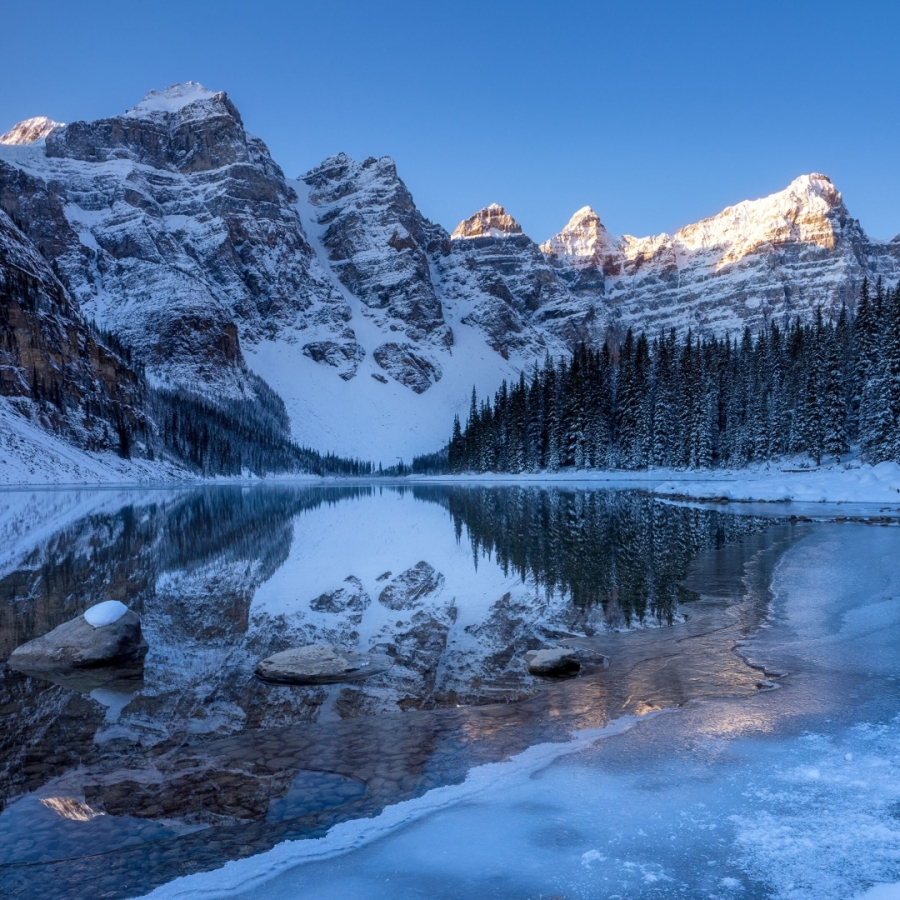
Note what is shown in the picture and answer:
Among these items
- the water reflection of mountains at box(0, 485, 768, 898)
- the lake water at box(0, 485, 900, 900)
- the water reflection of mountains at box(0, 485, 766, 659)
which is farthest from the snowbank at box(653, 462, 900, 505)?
the water reflection of mountains at box(0, 485, 768, 898)

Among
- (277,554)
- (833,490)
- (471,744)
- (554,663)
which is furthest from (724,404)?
(471,744)

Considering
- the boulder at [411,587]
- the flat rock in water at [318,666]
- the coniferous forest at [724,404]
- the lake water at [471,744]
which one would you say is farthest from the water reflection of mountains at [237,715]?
the coniferous forest at [724,404]

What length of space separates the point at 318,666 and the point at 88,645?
3538 mm

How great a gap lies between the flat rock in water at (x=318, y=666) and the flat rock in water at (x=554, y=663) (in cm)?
218

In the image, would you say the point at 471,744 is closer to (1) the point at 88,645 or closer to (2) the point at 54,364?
(1) the point at 88,645

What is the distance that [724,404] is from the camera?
78.6 m

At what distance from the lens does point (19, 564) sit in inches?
723

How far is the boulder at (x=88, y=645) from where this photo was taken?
9.72 m

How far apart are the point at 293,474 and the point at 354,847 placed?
179 metres

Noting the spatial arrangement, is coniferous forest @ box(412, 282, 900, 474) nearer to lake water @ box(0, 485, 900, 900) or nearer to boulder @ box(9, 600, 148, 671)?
lake water @ box(0, 485, 900, 900)

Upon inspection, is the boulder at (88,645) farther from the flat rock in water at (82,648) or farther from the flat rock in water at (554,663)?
the flat rock in water at (554,663)

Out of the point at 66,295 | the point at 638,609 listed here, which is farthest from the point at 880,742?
the point at 66,295

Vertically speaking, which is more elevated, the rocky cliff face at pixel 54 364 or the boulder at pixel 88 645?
the rocky cliff face at pixel 54 364

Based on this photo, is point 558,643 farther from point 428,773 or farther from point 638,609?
point 428,773
